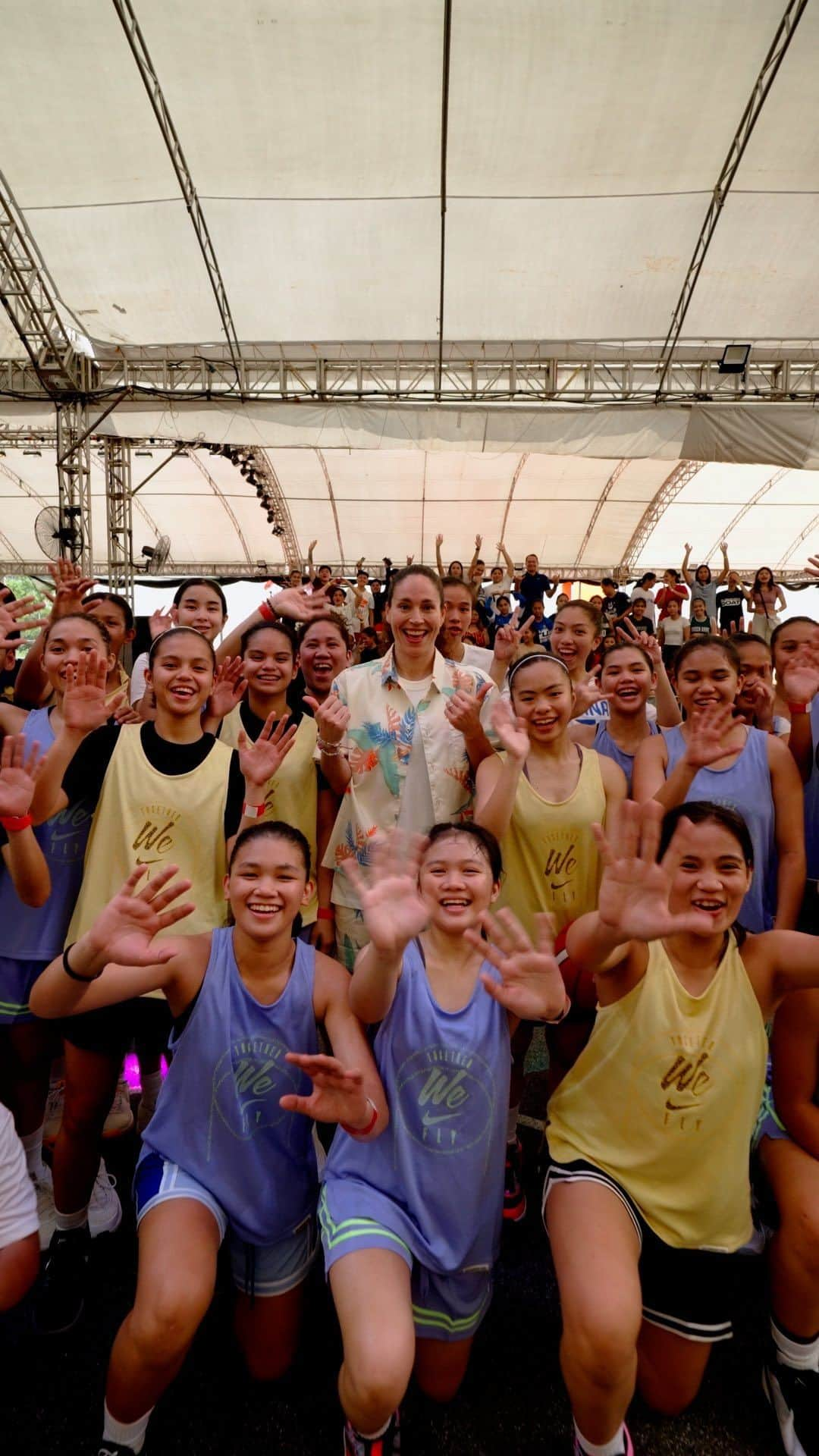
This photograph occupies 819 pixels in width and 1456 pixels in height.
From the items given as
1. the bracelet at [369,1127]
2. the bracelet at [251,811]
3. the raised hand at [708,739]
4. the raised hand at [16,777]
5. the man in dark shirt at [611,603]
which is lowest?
the bracelet at [369,1127]

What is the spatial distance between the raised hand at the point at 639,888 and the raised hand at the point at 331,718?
1.07 metres

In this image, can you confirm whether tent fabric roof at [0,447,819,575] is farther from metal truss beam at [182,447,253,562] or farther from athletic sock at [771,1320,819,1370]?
athletic sock at [771,1320,819,1370]

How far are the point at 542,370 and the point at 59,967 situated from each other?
384 inches

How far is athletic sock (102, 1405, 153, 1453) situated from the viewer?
170 centimetres

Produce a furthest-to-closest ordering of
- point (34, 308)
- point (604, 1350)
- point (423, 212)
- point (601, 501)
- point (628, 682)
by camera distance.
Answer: point (601, 501) → point (34, 308) → point (423, 212) → point (628, 682) → point (604, 1350)

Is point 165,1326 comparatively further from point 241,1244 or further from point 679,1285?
point 679,1285

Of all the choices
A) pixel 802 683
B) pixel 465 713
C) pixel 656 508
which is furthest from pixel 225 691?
pixel 656 508

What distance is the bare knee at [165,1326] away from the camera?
5.50 feet

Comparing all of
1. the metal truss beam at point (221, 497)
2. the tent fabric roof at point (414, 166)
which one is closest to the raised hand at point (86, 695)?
the tent fabric roof at point (414, 166)

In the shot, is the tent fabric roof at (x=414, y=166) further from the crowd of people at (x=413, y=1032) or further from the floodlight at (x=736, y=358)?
the crowd of people at (x=413, y=1032)

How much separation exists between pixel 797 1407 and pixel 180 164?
953 centimetres

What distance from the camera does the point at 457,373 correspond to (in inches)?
392

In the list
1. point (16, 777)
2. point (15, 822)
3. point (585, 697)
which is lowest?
point (15, 822)

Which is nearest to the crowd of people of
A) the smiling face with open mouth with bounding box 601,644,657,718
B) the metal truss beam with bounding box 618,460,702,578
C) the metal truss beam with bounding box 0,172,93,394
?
the smiling face with open mouth with bounding box 601,644,657,718
